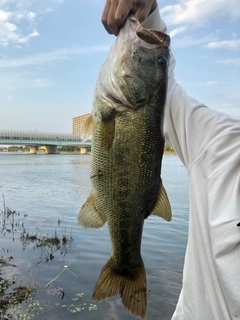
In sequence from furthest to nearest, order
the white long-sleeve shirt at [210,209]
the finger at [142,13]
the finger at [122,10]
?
the finger at [142,13] → the finger at [122,10] → the white long-sleeve shirt at [210,209]

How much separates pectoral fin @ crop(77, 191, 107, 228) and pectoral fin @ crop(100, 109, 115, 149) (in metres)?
0.44

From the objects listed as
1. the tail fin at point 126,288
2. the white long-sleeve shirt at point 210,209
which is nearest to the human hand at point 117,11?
the white long-sleeve shirt at point 210,209

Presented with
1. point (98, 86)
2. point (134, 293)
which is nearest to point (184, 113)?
point (98, 86)

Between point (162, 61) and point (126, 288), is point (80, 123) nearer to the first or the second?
point (162, 61)

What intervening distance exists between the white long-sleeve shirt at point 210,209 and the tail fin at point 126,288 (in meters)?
0.27

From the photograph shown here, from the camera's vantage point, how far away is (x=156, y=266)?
841 centimetres

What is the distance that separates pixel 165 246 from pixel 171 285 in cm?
272

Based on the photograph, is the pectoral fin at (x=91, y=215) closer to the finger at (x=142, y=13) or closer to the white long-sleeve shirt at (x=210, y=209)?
the white long-sleeve shirt at (x=210, y=209)

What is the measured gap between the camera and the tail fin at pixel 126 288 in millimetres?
2203

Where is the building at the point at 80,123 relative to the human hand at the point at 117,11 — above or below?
below

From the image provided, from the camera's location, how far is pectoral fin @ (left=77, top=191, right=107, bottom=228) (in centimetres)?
227

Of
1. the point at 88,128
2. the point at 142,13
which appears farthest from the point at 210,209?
the point at 142,13

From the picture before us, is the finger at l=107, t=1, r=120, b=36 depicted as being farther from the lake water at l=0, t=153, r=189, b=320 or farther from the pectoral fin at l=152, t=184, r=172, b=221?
the lake water at l=0, t=153, r=189, b=320

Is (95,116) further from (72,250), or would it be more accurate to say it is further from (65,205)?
(65,205)
